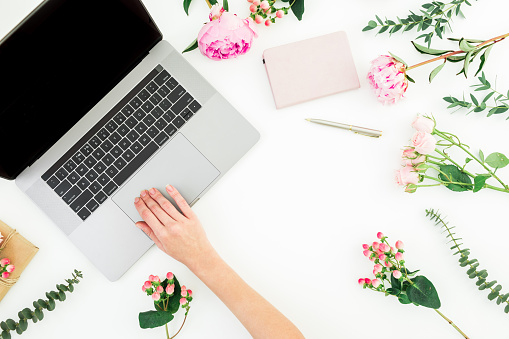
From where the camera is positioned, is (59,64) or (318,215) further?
(318,215)

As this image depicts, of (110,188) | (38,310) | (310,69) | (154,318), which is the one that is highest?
(310,69)

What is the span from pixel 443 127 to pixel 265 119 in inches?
15.3

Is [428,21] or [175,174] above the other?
[428,21]

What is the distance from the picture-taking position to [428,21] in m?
0.81

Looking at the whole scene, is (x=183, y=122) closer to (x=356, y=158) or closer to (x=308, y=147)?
(x=308, y=147)

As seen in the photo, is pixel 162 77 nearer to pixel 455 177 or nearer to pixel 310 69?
pixel 310 69

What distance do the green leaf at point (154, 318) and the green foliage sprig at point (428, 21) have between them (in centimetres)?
73

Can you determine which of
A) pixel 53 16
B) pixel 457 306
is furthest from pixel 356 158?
pixel 53 16

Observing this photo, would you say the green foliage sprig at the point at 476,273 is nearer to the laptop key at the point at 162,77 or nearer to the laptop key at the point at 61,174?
the laptop key at the point at 162,77

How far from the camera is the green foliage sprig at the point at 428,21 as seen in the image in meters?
0.79

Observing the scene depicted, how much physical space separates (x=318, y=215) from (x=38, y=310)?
60 cm

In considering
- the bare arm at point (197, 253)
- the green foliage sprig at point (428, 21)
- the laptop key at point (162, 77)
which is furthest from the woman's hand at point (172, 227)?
the green foliage sprig at point (428, 21)

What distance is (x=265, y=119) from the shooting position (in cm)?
82

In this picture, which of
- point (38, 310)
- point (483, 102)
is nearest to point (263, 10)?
point (483, 102)
